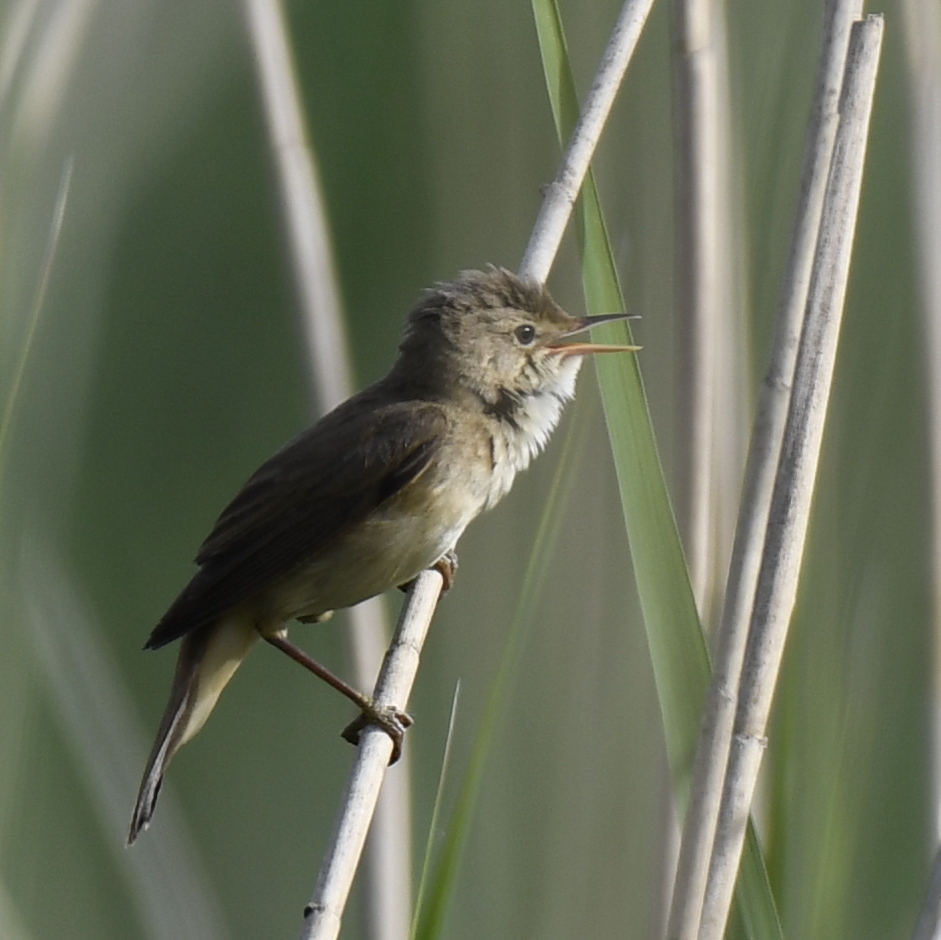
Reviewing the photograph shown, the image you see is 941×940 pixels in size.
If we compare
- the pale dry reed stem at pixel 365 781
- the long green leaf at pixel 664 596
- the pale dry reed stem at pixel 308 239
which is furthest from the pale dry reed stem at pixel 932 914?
the pale dry reed stem at pixel 308 239

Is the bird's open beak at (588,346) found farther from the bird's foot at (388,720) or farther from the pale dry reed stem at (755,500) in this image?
the bird's foot at (388,720)

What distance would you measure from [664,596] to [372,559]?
2.08 feet

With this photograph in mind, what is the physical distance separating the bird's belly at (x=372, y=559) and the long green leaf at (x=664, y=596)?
468mm

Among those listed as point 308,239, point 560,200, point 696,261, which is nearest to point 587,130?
point 560,200

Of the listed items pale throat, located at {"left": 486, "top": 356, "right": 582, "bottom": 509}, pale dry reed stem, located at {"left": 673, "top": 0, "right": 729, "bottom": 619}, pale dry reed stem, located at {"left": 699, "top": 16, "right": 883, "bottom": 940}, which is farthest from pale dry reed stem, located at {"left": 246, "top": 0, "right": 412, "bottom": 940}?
pale dry reed stem, located at {"left": 699, "top": 16, "right": 883, "bottom": 940}

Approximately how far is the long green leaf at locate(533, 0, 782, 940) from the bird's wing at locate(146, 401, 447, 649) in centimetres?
47

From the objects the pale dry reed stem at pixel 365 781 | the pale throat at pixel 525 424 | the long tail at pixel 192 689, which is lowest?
the pale dry reed stem at pixel 365 781

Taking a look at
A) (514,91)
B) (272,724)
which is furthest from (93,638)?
(514,91)

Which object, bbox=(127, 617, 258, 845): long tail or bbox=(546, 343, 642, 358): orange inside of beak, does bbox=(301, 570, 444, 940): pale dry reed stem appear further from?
bbox=(546, 343, 642, 358): orange inside of beak

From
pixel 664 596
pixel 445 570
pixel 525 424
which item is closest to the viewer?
pixel 664 596

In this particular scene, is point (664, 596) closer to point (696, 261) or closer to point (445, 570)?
point (696, 261)

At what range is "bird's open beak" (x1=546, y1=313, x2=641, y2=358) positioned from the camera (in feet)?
6.59

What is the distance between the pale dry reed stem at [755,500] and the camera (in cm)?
177

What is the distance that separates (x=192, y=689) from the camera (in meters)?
2.22
